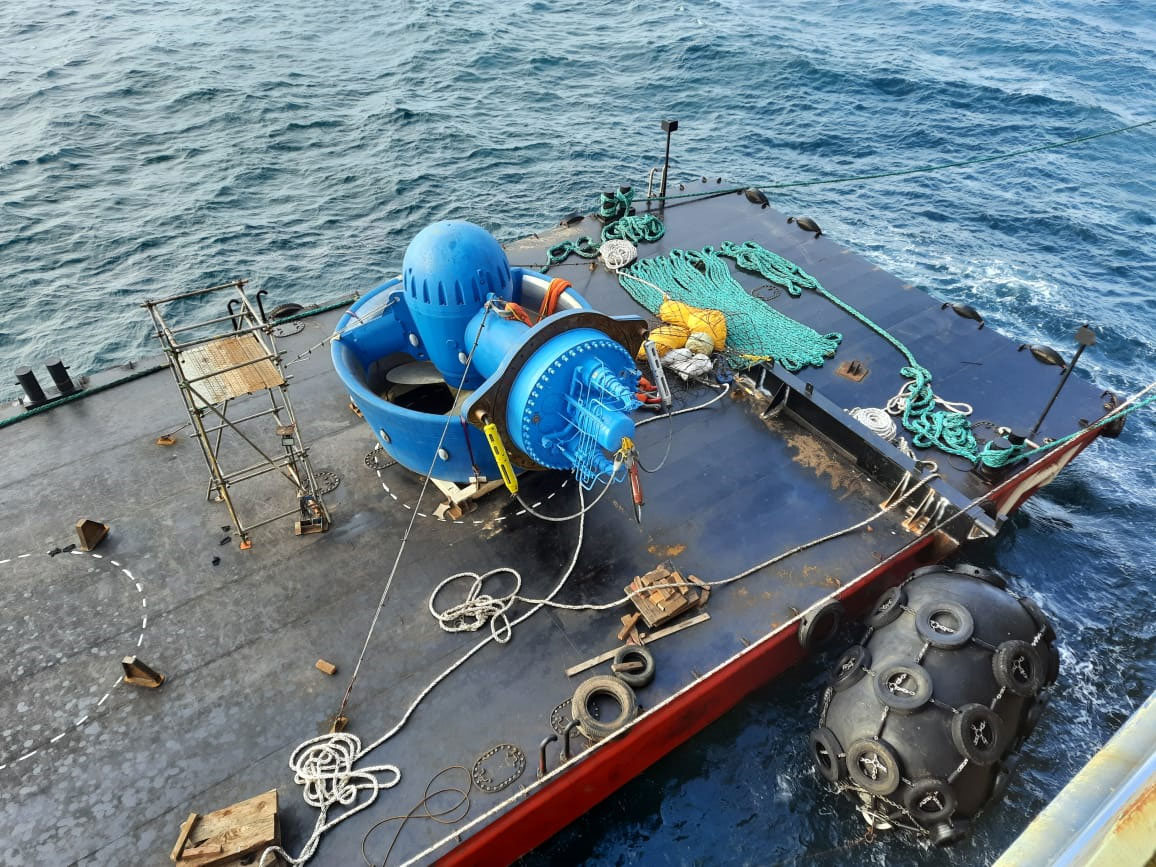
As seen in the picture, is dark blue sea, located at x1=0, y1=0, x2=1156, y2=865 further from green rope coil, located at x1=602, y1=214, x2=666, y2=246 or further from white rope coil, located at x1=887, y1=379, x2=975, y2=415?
green rope coil, located at x1=602, y1=214, x2=666, y2=246

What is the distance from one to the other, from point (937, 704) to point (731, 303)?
8451 millimetres

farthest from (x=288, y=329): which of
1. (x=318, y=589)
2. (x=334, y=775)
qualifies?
(x=334, y=775)

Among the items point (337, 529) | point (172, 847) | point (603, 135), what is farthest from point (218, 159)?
point (172, 847)

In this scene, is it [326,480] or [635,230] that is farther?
[635,230]

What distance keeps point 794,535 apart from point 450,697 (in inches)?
203

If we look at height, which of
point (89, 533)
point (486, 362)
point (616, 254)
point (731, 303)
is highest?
point (486, 362)

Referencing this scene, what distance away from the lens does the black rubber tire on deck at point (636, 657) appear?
7.90 meters

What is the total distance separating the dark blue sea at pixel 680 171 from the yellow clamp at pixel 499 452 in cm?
441

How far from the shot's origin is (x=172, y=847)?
22.0 feet

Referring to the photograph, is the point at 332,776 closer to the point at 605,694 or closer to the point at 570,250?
the point at 605,694

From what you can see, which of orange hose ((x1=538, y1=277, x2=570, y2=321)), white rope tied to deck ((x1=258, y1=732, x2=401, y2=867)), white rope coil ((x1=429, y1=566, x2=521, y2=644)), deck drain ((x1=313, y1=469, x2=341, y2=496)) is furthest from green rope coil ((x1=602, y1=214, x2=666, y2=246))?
white rope tied to deck ((x1=258, y1=732, x2=401, y2=867))

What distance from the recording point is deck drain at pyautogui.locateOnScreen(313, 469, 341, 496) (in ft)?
33.7

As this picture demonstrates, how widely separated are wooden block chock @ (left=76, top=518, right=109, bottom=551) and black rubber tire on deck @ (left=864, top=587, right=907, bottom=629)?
1045 centimetres

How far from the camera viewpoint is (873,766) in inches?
296
